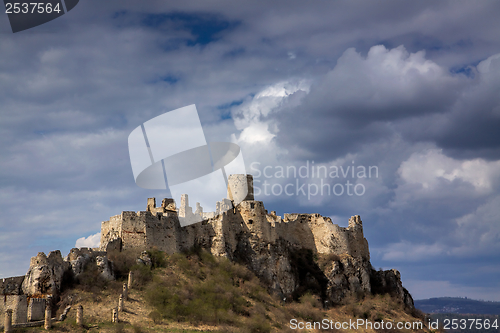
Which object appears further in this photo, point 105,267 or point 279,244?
point 279,244

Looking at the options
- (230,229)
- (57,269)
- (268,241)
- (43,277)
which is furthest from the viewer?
→ (268,241)

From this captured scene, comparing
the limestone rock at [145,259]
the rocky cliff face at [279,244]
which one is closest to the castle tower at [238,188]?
the rocky cliff face at [279,244]

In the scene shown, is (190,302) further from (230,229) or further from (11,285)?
(11,285)

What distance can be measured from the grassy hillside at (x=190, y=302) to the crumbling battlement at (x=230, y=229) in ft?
6.24

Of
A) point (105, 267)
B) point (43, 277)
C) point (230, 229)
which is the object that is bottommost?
point (43, 277)

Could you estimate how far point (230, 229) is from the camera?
6825 centimetres

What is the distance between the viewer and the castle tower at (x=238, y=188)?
245 feet

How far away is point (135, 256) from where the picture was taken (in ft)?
194

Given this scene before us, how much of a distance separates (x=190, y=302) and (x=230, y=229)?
1460cm

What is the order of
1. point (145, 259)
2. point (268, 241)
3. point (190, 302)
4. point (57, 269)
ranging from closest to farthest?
point (57, 269)
point (190, 302)
point (145, 259)
point (268, 241)

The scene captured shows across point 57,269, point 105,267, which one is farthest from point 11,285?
point 105,267

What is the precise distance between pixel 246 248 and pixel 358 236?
66.6 feet

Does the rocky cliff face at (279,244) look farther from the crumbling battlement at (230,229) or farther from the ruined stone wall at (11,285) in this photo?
the ruined stone wall at (11,285)

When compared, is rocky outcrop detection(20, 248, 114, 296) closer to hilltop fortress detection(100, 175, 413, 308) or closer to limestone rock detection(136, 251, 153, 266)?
limestone rock detection(136, 251, 153, 266)
